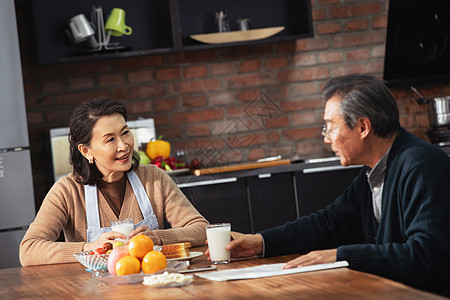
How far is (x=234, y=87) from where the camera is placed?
4.58 m

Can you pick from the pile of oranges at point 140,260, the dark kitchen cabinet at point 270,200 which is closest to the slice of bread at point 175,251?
the pile of oranges at point 140,260

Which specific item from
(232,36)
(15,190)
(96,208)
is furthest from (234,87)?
(96,208)

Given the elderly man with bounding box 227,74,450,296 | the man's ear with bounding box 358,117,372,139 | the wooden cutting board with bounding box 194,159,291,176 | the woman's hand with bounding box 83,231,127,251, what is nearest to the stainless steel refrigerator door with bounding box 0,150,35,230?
the wooden cutting board with bounding box 194,159,291,176

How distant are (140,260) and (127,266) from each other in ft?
0.16

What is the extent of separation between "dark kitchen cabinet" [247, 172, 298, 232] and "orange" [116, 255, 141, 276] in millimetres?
2355

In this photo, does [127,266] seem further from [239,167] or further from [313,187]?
[313,187]

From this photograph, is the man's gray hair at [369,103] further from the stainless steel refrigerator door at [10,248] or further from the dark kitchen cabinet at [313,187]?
the stainless steel refrigerator door at [10,248]

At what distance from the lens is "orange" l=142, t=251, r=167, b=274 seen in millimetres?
1645

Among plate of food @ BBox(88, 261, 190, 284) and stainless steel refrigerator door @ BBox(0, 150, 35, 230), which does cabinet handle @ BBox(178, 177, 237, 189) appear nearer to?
stainless steel refrigerator door @ BBox(0, 150, 35, 230)

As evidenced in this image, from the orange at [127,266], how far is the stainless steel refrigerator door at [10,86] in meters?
2.33

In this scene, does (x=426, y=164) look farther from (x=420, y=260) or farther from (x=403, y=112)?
(x=403, y=112)

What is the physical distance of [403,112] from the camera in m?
4.73

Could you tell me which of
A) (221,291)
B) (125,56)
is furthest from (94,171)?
(125,56)

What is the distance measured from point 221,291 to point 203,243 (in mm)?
884
